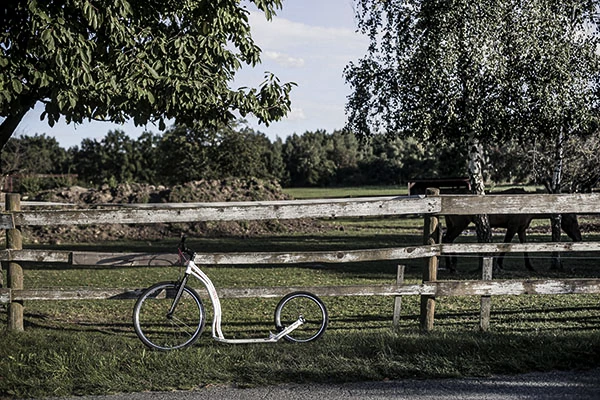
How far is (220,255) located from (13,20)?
5.01 m

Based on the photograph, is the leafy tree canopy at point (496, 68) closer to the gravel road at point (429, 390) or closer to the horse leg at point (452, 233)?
the horse leg at point (452, 233)

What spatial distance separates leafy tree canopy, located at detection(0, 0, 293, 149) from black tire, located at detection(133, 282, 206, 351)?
2938mm

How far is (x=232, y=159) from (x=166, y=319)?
36960mm

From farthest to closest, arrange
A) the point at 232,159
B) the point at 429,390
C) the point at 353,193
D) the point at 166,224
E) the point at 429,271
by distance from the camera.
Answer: the point at 353,193 < the point at 232,159 < the point at 166,224 < the point at 429,271 < the point at 429,390

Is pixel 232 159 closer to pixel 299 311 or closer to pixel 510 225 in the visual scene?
pixel 510 225

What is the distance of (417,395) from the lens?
495 centimetres

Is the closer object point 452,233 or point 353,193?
point 452,233

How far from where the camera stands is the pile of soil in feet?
82.3

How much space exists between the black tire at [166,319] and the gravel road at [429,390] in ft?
5.25

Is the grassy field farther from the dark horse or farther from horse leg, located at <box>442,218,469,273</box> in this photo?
the dark horse

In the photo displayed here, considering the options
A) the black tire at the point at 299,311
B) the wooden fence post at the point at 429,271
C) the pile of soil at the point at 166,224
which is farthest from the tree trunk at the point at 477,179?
the pile of soil at the point at 166,224

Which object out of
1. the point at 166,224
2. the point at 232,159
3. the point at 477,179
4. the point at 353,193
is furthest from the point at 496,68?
the point at 353,193

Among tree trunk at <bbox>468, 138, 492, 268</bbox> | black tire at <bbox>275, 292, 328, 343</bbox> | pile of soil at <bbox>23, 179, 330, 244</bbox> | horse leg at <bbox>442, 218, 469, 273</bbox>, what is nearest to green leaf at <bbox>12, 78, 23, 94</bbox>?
black tire at <bbox>275, 292, 328, 343</bbox>

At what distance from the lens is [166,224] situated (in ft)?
89.6
